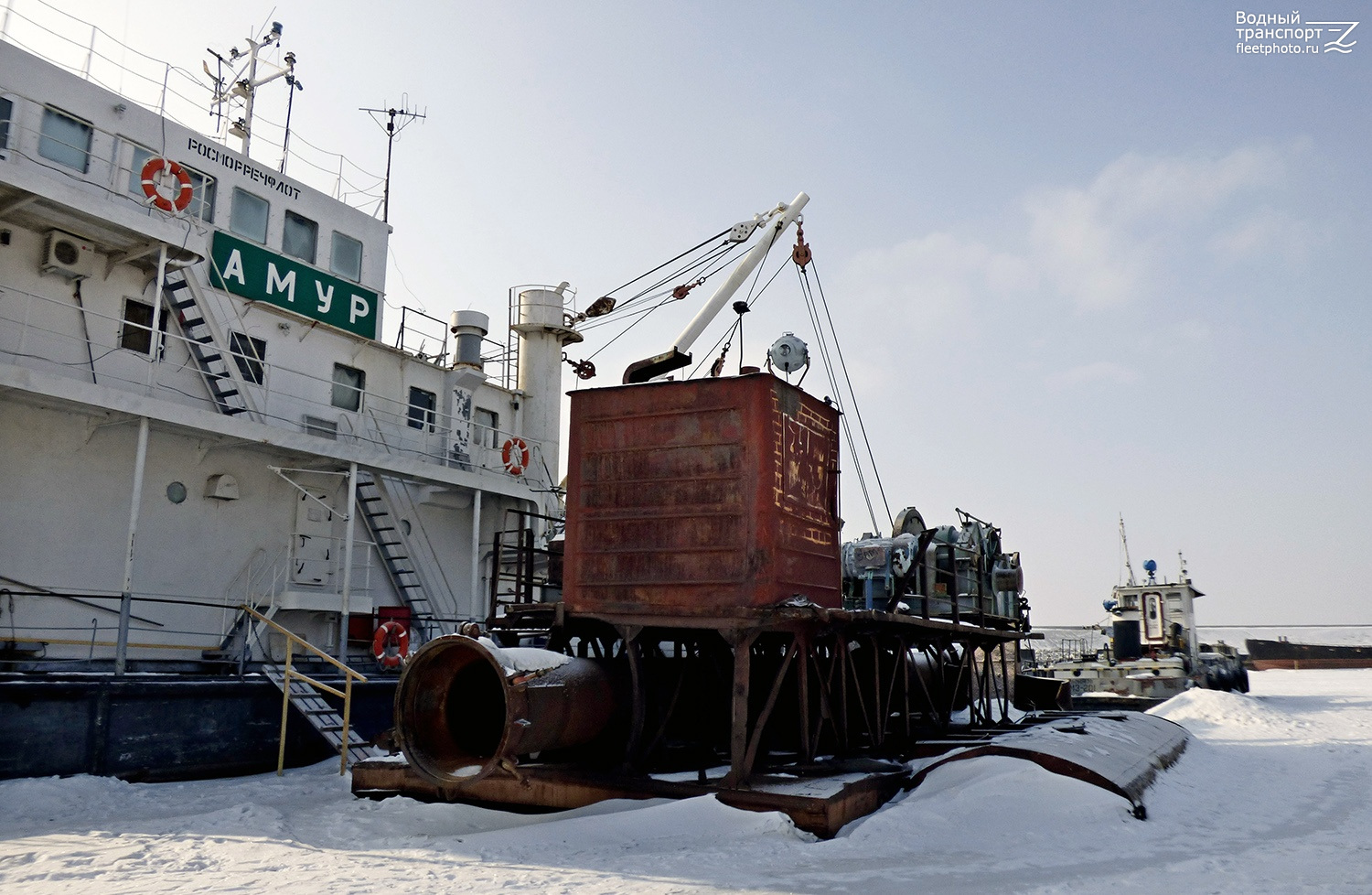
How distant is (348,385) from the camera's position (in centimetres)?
1903

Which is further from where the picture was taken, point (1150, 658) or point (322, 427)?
point (1150, 658)

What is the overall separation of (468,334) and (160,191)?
8.12 meters

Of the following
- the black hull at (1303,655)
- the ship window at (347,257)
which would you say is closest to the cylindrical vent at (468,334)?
the ship window at (347,257)

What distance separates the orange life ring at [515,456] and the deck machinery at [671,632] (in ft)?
27.3

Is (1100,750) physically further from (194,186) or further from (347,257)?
(194,186)

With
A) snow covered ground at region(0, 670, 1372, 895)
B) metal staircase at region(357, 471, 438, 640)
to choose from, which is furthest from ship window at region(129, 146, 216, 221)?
snow covered ground at region(0, 670, 1372, 895)

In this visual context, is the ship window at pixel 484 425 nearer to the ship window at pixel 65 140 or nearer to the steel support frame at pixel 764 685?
the ship window at pixel 65 140

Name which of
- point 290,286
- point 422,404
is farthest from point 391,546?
point 290,286

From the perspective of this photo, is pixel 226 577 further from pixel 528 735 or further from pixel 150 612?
pixel 528 735

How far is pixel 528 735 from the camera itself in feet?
29.4

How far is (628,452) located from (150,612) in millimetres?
9024

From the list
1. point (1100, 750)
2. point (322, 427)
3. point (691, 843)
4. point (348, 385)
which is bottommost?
point (691, 843)

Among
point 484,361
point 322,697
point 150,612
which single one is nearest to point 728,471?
point 322,697

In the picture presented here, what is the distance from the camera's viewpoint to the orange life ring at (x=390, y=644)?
55.2 feet
